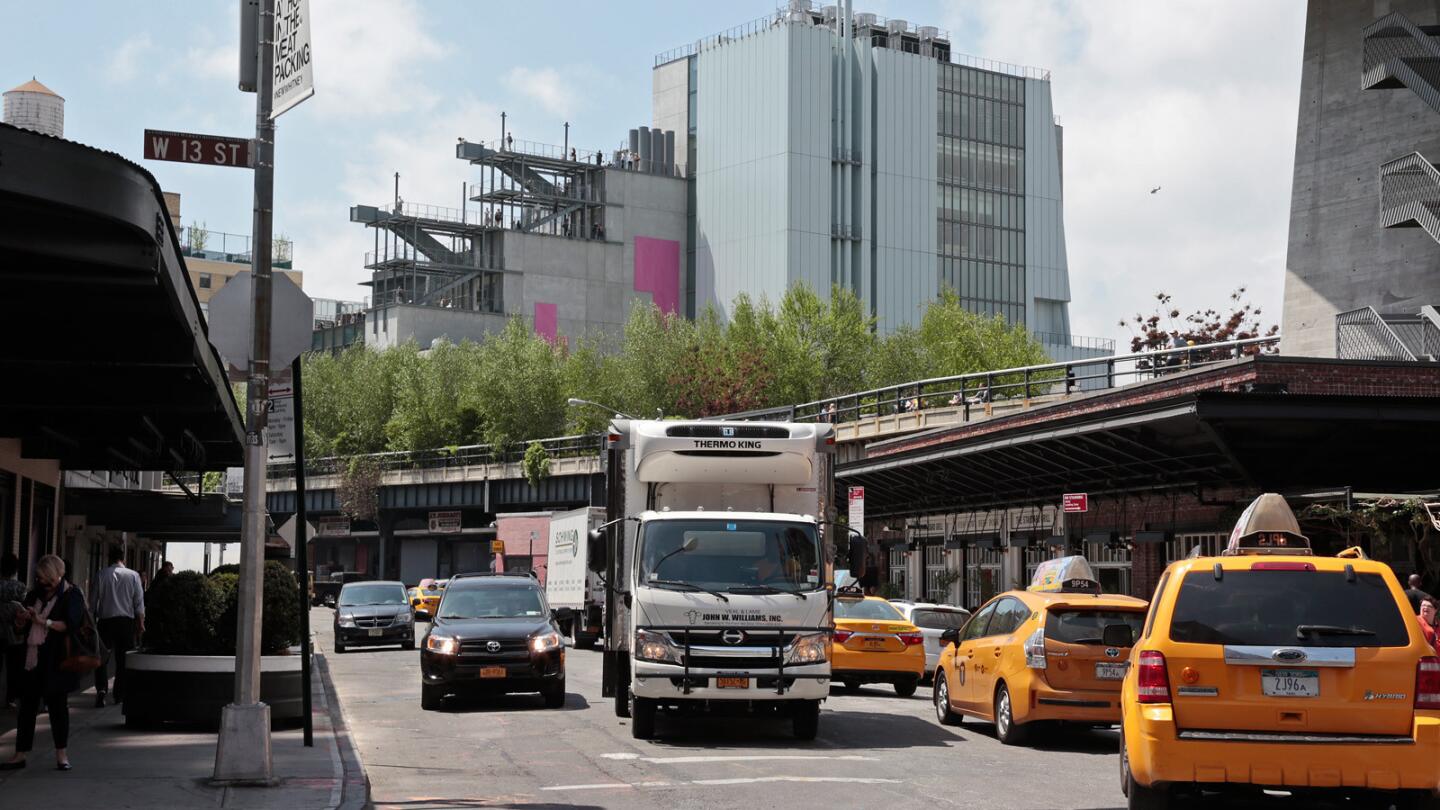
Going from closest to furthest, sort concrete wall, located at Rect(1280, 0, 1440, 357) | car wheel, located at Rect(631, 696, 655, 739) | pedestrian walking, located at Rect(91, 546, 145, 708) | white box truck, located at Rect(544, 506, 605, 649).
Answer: car wheel, located at Rect(631, 696, 655, 739) → pedestrian walking, located at Rect(91, 546, 145, 708) → concrete wall, located at Rect(1280, 0, 1440, 357) → white box truck, located at Rect(544, 506, 605, 649)

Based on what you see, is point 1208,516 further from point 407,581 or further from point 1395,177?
point 407,581

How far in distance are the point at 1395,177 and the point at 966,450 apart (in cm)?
1160

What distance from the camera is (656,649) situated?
17.9 meters

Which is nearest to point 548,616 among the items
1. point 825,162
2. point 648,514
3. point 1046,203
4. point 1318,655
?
point 648,514

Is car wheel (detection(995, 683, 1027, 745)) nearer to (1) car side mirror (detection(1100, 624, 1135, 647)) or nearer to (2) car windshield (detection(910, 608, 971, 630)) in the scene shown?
(1) car side mirror (detection(1100, 624, 1135, 647))

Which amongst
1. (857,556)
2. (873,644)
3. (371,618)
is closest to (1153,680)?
(857,556)

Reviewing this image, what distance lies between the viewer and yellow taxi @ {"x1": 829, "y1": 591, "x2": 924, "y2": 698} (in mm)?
25094

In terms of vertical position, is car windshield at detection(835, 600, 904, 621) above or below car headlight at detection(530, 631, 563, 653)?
above

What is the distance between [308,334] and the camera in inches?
534

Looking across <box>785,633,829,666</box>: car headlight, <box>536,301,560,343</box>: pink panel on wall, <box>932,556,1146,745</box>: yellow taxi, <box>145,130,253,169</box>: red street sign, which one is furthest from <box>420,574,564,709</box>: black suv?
<box>536,301,560,343</box>: pink panel on wall

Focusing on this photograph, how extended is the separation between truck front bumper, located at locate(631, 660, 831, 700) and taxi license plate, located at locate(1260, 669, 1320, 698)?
285 inches

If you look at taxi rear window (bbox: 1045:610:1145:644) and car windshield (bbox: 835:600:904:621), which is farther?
car windshield (bbox: 835:600:904:621)

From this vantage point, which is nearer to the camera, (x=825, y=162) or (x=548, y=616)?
(x=548, y=616)

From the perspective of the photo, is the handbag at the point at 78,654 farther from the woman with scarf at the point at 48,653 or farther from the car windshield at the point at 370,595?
the car windshield at the point at 370,595
